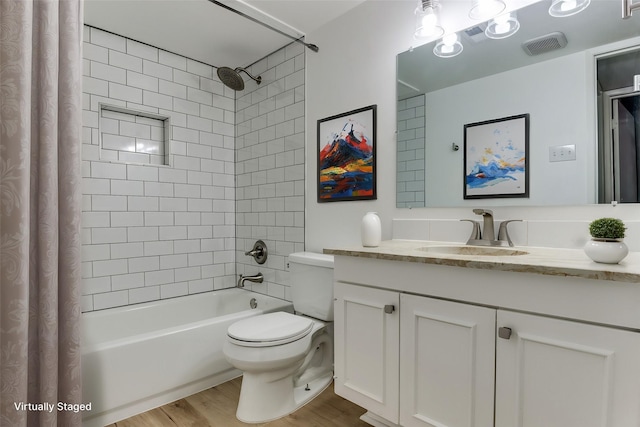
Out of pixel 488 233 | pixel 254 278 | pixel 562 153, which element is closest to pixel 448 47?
pixel 562 153

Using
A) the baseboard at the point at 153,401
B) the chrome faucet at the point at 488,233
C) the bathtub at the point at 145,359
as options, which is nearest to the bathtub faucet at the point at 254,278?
the bathtub at the point at 145,359

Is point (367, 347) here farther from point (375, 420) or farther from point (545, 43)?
point (545, 43)

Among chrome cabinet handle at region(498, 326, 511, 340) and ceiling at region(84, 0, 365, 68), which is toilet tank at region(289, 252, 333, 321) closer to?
chrome cabinet handle at region(498, 326, 511, 340)

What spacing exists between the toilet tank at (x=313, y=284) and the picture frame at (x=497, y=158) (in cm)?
89

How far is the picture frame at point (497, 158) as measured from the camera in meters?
1.51

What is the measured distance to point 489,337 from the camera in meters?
1.11

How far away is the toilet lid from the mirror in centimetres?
90

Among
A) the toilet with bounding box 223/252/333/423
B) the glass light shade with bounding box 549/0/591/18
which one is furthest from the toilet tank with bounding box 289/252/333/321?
the glass light shade with bounding box 549/0/591/18

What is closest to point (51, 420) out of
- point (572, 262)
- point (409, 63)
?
point (572, 262)

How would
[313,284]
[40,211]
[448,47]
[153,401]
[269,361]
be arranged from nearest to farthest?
[40,211], [269,361], [448,47], [153,401], [313,284]

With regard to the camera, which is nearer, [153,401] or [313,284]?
[153,401]

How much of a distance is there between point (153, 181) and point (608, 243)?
105 inches

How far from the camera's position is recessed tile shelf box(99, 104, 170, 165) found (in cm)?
246

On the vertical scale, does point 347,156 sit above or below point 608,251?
above
